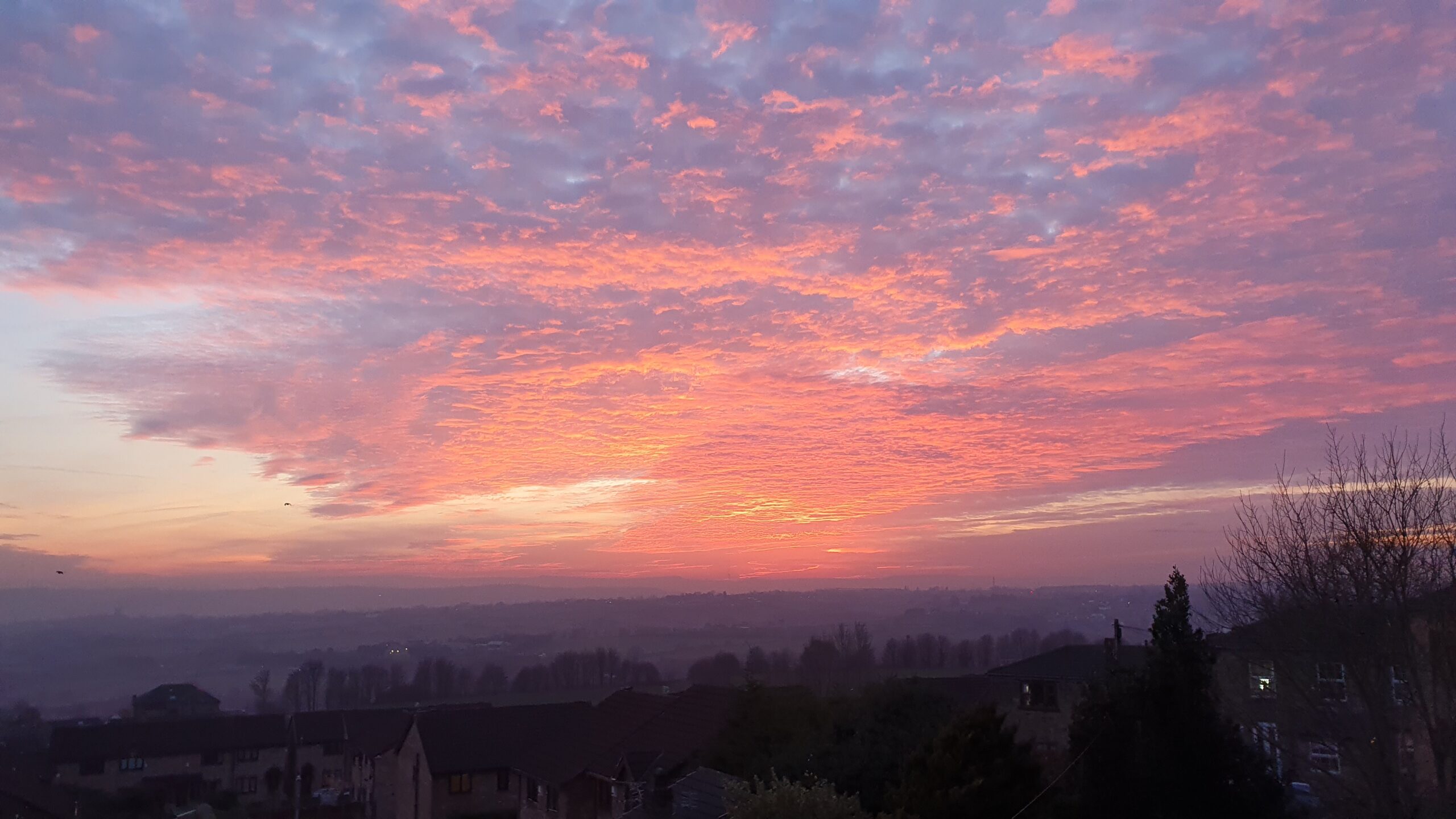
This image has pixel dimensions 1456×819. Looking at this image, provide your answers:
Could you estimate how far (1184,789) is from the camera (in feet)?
52.9

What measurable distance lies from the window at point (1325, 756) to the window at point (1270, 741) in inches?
24.5

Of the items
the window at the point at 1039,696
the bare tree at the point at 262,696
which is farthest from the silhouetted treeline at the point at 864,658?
the bare tree at the point at 262,696

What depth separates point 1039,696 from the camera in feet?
130

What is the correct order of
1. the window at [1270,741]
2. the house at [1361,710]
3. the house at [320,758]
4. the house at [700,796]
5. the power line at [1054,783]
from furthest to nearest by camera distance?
the house at [320,758] < the house at [700,796] < the window at [1270,741] < the house at [1361,710] < the power line at [1054,783]

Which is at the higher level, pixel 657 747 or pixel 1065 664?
pixel 1065 664

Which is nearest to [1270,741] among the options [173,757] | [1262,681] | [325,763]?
[1262,681]

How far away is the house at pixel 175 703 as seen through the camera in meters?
80.6

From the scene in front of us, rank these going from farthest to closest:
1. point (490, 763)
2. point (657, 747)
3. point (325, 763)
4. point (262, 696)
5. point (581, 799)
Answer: point (262, 696) < point (325, 763) < point (490, 763) < point (581, 799) < point (657, 747)

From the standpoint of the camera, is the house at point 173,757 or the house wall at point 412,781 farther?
the house at point 173,757

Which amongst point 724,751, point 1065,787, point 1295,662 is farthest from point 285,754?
point 1295,662

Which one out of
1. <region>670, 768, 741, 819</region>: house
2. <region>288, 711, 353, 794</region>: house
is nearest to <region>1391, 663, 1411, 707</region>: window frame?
<region>670, 768, 741, 819</region>: house

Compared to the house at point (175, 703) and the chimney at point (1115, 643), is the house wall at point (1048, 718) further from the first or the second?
the house at point (175, 703)

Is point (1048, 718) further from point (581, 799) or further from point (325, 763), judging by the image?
point (325, 763)

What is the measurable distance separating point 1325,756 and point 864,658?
78.9m
